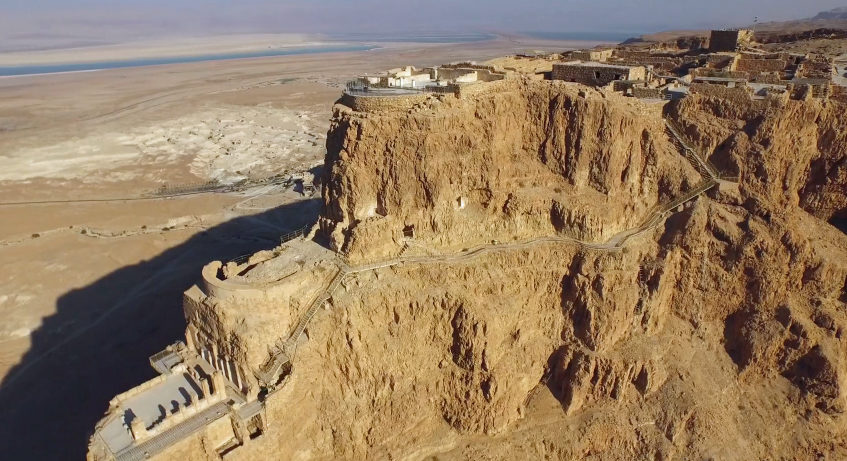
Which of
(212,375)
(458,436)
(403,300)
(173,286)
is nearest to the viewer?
(212,375)

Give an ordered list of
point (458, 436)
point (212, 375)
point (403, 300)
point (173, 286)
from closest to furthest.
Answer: point (212, 375)
point (403, 300)
point (458, 436)
point (173, 286)

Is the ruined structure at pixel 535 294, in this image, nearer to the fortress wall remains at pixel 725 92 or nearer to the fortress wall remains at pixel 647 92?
the fortress wall remains at pixel 725 92

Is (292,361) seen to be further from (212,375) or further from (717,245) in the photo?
(717,245)

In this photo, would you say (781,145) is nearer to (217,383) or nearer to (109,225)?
(217,383)

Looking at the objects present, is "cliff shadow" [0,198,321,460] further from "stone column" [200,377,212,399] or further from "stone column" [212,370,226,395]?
"stone column" [212,370,226,395]

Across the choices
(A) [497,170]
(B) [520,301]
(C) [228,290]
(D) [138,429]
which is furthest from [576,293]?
(D) [138,429]

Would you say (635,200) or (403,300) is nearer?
(403,300)

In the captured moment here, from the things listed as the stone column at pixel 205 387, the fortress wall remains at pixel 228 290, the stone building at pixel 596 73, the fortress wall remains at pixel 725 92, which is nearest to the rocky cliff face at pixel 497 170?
the fortress wall remains at pixel 725 92

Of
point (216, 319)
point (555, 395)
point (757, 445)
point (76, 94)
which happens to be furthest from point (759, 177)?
point (76, 94)
